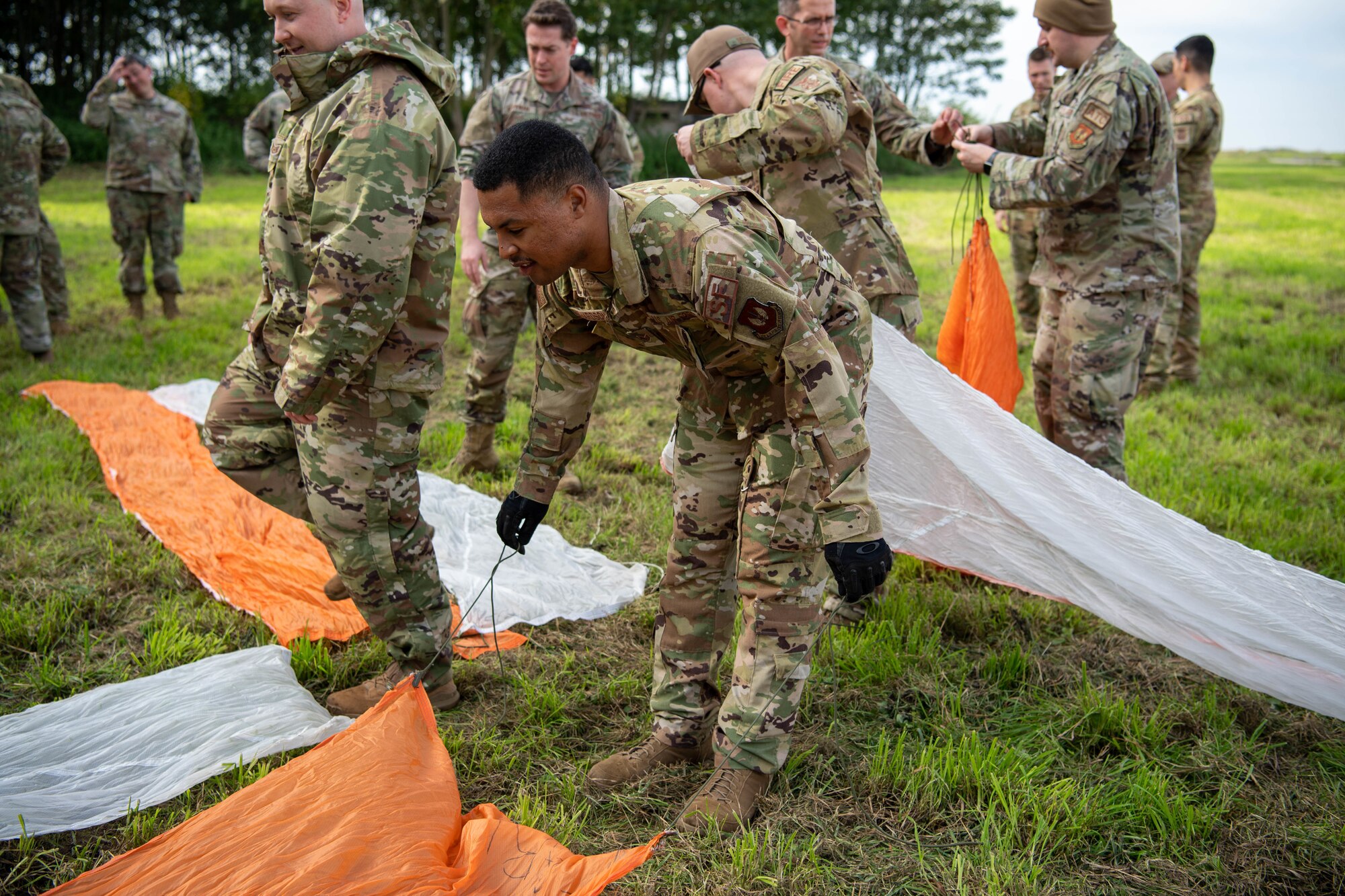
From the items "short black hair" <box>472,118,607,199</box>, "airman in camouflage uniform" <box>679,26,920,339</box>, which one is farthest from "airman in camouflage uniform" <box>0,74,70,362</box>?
"short black hair" <box>472,118,607,199</box>

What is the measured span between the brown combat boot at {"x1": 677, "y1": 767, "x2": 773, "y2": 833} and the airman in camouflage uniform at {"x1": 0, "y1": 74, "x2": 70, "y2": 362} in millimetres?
6338

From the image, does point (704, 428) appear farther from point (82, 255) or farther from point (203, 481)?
→ point (82, 255)

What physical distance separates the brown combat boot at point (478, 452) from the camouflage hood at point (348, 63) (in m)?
2.52

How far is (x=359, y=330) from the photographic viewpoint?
247 cm

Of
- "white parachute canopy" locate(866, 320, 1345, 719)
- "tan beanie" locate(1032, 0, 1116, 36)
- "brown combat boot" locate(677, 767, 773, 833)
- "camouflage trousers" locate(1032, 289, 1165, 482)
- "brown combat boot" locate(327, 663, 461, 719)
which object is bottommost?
"brown combat boot" locate(327, 663, 461, 719)

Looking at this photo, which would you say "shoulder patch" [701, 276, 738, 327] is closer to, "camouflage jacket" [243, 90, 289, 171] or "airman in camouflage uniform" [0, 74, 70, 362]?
"airman in camouflage uniform" [0, 74, 70, 362]

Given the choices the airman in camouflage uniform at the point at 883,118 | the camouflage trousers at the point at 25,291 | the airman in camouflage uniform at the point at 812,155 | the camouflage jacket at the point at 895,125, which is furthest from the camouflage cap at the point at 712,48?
the camouflage trousers at the point at 25,291

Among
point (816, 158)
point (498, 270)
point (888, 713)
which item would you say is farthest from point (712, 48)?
point (888, 713)

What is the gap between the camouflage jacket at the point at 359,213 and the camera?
2.40 meters

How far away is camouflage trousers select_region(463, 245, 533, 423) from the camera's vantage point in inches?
194

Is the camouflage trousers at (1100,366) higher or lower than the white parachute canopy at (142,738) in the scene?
higher

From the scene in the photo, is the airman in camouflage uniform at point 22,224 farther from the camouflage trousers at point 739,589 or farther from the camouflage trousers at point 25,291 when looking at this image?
the camouflage trousers at point 739,589

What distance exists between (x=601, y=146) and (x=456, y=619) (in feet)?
10.2

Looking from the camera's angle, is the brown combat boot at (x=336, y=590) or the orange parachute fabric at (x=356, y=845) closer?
the orange parachute fabric at (x=356, y=845)
